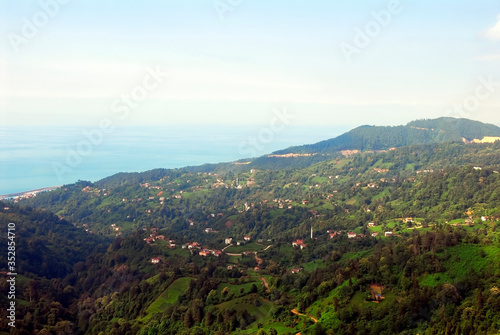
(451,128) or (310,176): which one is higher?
(451,128)

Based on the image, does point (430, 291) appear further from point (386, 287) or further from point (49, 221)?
point (49, 221)

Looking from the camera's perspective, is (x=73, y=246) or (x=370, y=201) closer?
(x=73, y=246)

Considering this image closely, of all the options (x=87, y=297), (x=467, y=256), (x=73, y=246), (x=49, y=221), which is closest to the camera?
(x=467, y=256)

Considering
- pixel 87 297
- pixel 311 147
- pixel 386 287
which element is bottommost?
pixel 87 297

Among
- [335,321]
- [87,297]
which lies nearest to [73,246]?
[87,297]

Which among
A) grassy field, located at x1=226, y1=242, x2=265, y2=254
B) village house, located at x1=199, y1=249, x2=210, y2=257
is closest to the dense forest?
village house, located at x1=199, y1=249, x2=210, y2=257

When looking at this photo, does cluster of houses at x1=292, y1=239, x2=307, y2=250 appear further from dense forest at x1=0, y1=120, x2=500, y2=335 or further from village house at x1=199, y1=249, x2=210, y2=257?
village house at x1=199, y1=249, x2=210, y2=257

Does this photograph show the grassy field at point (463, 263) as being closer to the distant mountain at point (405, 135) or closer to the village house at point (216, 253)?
the village house at point (216, 253)
